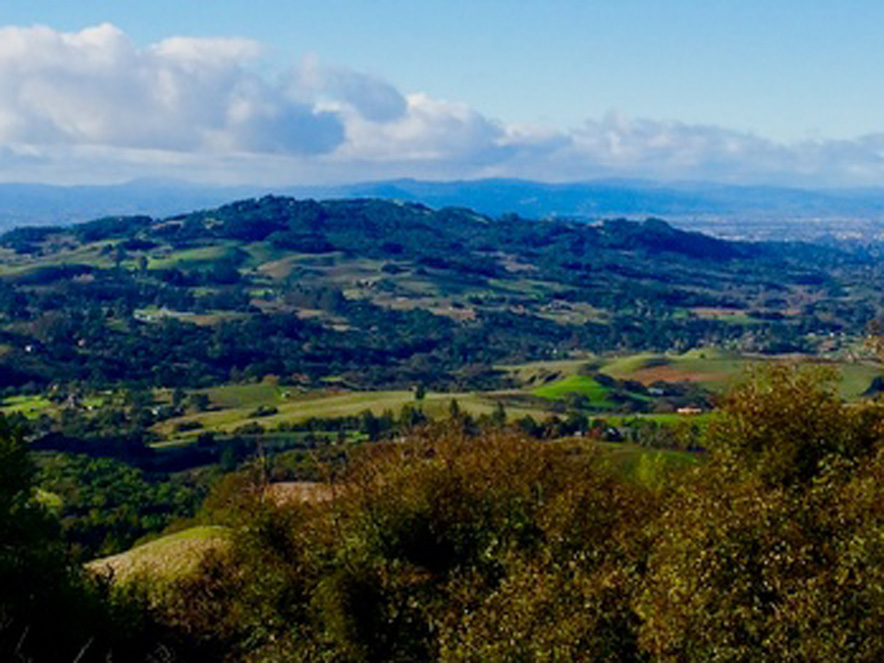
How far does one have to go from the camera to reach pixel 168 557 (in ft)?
147

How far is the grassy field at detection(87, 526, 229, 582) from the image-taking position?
40.8m

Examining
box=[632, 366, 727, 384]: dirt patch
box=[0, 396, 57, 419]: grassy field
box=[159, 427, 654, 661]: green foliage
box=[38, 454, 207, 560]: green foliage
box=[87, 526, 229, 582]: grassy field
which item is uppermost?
box=[159, 427, 654, 661]: green foliage

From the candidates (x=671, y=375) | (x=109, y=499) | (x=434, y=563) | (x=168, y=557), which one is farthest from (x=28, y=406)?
(x=434, y=563)

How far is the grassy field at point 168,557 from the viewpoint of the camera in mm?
40822

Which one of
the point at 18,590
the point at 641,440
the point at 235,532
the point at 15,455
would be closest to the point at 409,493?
the point at 235,532

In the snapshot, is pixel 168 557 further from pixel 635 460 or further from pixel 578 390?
pixel 578 390

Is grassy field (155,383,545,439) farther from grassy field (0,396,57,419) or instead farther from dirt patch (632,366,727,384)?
dirt patch (632,366,727,384)

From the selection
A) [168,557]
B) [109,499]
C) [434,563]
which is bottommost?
[109,499]

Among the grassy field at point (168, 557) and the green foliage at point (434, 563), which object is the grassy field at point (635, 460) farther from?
the grassy field at point (168, 557)

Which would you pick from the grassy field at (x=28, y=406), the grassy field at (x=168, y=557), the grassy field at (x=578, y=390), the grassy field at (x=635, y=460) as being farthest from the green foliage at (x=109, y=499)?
the grassy field at (x=578, y=390)

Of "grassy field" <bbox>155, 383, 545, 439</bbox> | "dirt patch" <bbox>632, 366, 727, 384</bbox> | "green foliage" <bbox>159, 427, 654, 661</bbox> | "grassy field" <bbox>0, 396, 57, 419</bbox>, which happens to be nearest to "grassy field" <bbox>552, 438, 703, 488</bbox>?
"green foliage" <bbox>159, 427, 654, 661</bbox>

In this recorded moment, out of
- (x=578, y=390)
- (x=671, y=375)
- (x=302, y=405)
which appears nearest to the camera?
(x=302, y=405)

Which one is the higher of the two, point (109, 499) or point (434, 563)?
point (434, 563)

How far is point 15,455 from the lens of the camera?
1401 inches
